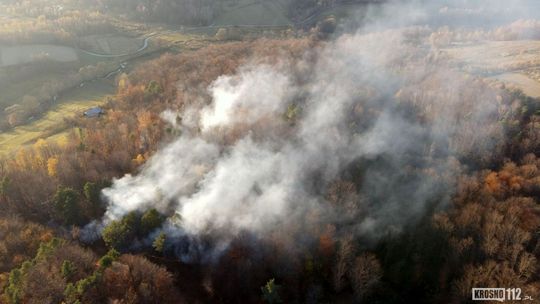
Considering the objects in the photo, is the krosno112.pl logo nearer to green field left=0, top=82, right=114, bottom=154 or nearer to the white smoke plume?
the white smoke plume

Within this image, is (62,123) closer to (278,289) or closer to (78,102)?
(78,102)

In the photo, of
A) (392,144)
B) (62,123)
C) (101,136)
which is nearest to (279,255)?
(392,144)

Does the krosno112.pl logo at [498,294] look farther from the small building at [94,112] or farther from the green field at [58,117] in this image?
the small building at [94,112]

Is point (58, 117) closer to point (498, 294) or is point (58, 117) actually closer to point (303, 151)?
point (303, 151)

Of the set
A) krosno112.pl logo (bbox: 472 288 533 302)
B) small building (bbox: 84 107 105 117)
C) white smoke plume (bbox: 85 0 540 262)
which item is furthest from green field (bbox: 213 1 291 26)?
krosno112.pl logo (bbox: 472 288 533 302)

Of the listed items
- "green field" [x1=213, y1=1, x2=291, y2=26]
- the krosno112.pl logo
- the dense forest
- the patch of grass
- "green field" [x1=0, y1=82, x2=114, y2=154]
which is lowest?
the krosno112.pl logo

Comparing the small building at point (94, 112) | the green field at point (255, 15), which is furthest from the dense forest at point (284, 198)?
the green field at point (255, 15)
